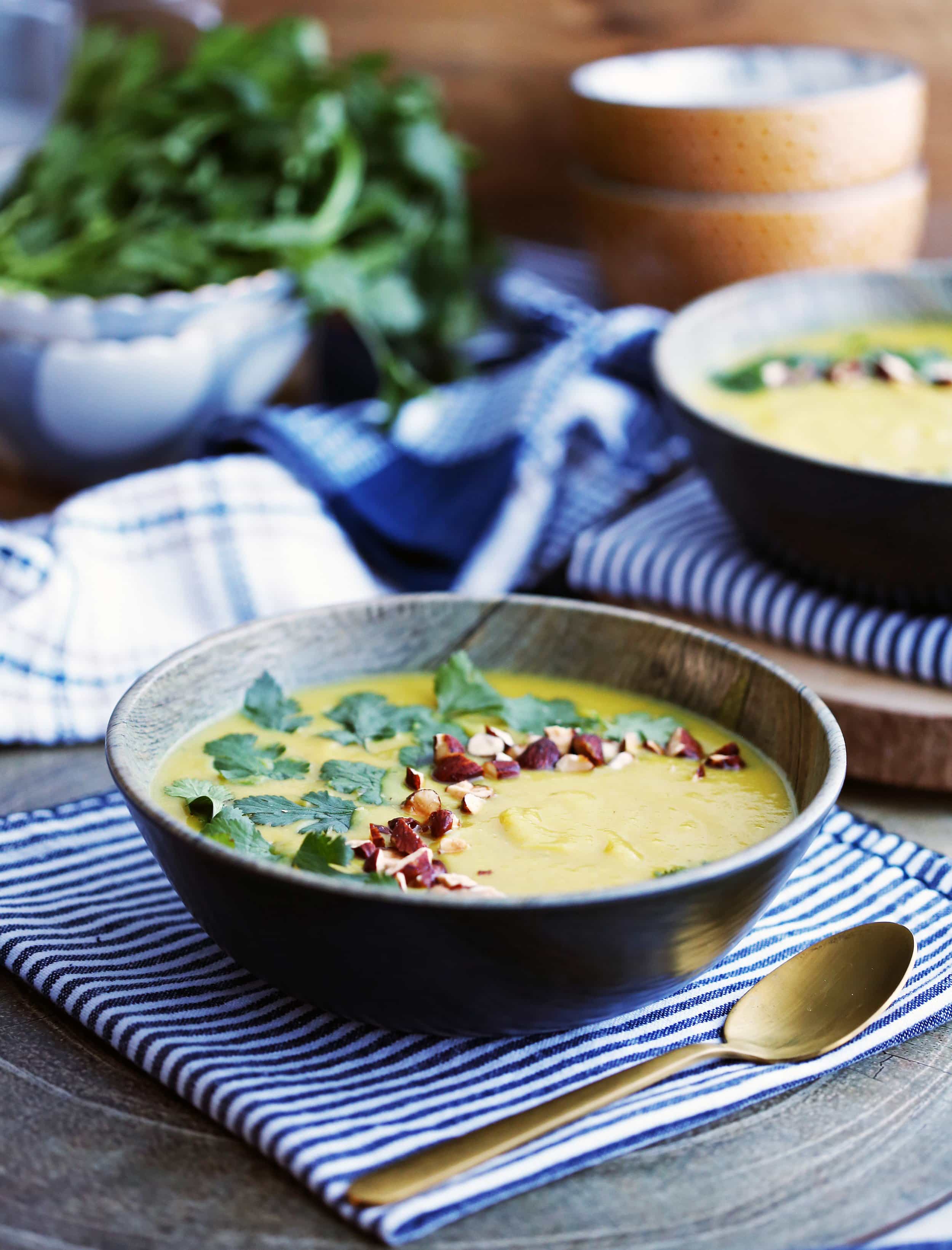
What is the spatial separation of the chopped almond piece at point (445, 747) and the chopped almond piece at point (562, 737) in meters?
0.07

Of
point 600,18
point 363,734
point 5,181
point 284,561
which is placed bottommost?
point 284,561

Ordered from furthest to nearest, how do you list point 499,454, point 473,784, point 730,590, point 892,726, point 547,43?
point 547,43 < point 499,454 < point 730,590 < point 892,726 < point 473,784

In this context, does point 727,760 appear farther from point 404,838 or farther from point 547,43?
point 547,43

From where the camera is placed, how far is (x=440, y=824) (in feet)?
3.41

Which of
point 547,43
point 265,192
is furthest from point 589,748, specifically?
point 547,43

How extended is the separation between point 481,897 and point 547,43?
1810 mm

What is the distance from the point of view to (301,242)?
1.96 m

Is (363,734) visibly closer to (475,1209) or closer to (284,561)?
(475,1209)

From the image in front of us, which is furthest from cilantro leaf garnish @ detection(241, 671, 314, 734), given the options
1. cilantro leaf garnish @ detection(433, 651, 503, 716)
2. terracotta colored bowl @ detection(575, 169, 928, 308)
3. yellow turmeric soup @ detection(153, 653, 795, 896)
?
terracotta colored bowl @ detection(575, 169, 928, 308)

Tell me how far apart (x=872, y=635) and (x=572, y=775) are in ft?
1.56

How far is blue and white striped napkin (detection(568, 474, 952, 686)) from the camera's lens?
147 cm

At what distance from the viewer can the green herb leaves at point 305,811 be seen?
106 centimetres

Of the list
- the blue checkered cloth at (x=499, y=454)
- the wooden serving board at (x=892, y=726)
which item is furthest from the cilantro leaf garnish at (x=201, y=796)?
the blue checkered cloth at (x=499, y=454)

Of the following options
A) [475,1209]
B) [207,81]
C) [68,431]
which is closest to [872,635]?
[475,1209]
